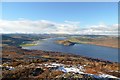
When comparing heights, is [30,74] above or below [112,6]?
below

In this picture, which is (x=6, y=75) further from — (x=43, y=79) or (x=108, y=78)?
(x=108, y=78)

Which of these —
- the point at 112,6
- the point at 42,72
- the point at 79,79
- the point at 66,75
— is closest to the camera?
the point at 79,79

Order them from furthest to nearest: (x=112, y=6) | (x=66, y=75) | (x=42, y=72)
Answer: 1. (x=112, y=6)
2. (x=42, y=72)
3. (x=66, y=75)

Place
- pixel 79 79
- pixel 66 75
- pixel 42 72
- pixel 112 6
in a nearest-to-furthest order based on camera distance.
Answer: pixel 79 79
pixel 66 75
pixel 42 72
pixel 112 6

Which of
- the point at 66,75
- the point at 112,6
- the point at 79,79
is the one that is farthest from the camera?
the point at 112,6

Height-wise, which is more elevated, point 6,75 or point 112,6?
point 112,6

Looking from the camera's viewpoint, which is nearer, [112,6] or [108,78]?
[108,78]

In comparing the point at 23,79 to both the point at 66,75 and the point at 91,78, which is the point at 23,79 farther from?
the point at 91,78

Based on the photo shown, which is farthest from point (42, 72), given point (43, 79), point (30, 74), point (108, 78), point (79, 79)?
point (108, 78)

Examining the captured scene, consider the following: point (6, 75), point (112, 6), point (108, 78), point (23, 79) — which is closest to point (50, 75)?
point (23, 79)
